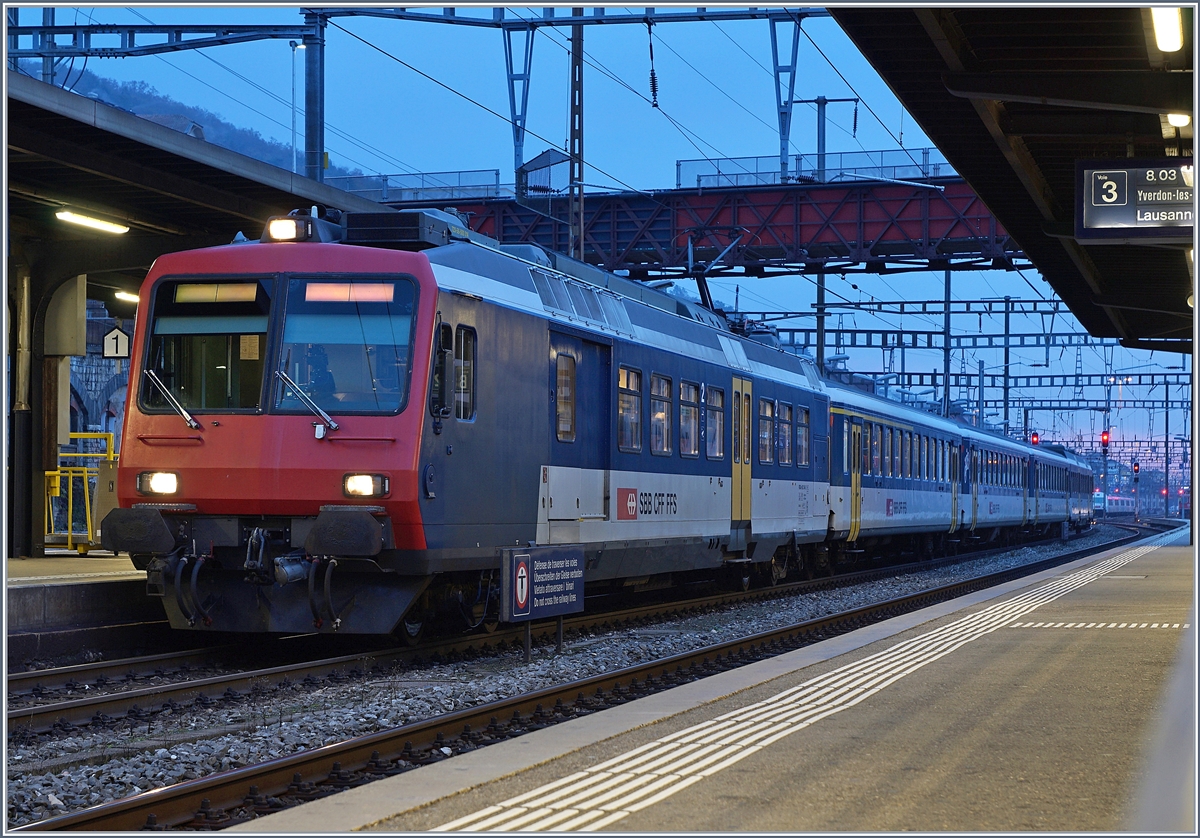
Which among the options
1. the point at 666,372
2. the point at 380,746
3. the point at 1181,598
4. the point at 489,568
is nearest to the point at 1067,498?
the point at 1181,598

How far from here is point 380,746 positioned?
7812 mm

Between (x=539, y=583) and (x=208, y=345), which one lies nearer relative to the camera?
(x=208, y=345)

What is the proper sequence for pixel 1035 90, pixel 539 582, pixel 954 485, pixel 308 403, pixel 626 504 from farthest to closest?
1. pixel 954 485
2. pixel 626 504
3. pixel 539 582
4. pixel 1035 90
5. pixel 308 403

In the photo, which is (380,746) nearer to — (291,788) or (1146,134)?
(291,788)

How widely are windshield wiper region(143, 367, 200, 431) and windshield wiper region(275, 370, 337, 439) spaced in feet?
2.61

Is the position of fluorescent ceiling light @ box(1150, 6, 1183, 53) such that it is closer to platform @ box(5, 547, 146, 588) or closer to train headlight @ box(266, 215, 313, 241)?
train headlight @ box(266, 215, 313, 241)

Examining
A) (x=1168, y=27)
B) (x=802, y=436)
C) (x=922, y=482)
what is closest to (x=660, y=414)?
(x=802, y=436)

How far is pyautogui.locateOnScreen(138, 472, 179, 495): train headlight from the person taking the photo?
11188 millimetres

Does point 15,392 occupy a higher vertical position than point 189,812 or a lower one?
higher

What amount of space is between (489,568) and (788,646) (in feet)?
10.9

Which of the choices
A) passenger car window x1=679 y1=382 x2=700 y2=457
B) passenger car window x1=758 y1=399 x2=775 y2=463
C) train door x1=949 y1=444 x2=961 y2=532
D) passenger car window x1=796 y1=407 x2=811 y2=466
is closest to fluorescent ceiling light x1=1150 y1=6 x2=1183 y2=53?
passenger car window x1=679 y1=382 x2=700 y2=457

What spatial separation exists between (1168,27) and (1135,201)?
2.12 m

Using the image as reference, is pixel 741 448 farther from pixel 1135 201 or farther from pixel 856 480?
pixel 1135 201

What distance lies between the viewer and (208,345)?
11.4 meters
